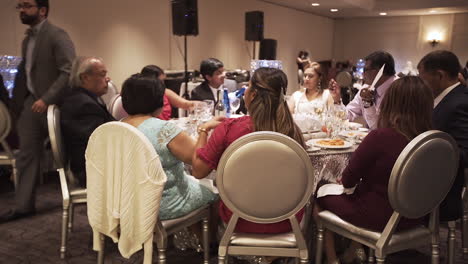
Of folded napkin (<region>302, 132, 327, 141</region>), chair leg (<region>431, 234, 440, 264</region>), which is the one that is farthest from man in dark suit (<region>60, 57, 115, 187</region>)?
chair leg (<region>431, 234, 440, 264</region>)

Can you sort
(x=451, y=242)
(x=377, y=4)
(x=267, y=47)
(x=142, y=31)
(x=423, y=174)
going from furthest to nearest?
(x=377, y=4) < (x=267, y=47) < (x=142, y=31) < (x=451, y=242) < (x=423, y=174)

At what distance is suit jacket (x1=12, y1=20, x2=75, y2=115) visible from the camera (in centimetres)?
310

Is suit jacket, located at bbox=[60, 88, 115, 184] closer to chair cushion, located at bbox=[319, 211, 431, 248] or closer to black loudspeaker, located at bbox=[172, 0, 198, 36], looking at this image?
chair cushion, located at bbox=[319, 211, 431, 248]

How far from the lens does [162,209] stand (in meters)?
1.93

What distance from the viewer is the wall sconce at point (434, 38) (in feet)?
41.0

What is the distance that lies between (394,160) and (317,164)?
1.77 ft

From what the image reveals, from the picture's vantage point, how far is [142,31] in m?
6.64

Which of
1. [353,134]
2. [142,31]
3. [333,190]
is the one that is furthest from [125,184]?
[142,31]

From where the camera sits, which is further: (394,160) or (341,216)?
(341,216)

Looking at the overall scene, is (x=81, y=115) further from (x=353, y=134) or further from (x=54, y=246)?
(x=353, y=134)

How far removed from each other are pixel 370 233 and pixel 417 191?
28 cm

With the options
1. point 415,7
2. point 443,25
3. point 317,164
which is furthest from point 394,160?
point 443,25

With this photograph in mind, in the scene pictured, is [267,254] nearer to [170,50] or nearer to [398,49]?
[170,50]

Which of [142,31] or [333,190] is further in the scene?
[142,31]
